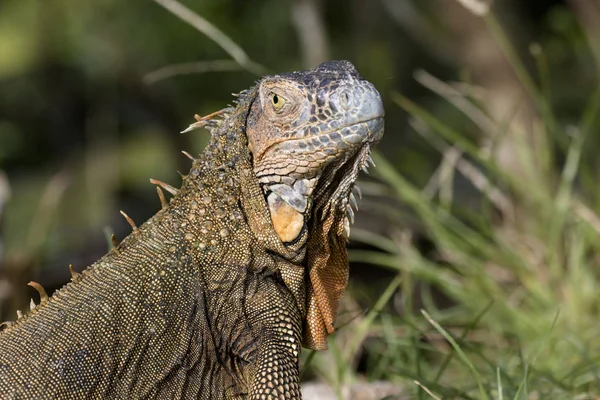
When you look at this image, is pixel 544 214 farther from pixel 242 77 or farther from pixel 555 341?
pixel 242 77

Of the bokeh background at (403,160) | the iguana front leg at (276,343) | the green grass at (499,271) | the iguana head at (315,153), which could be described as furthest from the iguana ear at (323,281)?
the green grass at (499,271)

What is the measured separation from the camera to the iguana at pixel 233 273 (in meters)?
2.76

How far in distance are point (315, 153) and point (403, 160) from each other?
8.82m

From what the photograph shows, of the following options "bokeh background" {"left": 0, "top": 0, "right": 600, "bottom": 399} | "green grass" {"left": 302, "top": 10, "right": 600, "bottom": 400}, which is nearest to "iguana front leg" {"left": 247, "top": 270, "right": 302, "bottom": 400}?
"bokeh background" {"left": 0, "top": 0, "right": 600, "bottom": 399}

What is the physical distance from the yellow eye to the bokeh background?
1.18 metres

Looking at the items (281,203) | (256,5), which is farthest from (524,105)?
(256,5)

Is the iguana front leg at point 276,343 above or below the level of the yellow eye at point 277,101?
below

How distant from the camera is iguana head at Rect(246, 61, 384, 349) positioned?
2898mm

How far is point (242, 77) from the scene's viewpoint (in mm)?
19359

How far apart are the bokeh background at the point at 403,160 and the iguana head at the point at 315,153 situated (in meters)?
0.60

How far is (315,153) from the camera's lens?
9.63ft

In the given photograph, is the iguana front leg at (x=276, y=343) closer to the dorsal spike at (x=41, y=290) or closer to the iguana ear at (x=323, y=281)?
the iguana ear at (x=323, y=281)

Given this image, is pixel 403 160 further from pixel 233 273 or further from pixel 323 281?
pixel 233 273

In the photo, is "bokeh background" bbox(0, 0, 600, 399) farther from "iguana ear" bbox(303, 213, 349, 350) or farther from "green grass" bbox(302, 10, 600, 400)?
"iguana ear" bbox(303, 213, 349, 350)
